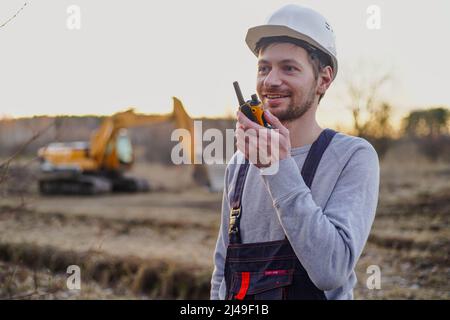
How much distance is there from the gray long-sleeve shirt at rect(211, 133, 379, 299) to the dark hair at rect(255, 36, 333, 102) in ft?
0.89

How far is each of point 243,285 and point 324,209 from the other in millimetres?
405

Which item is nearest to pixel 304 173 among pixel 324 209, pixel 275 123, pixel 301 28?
pixel 324 209

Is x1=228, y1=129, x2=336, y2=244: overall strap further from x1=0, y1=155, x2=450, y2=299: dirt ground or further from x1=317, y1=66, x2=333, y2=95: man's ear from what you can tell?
x1=0, y1=155, x2=450, y2=299: dirt ground

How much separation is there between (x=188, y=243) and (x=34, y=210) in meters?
5.00

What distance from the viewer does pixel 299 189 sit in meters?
1.69

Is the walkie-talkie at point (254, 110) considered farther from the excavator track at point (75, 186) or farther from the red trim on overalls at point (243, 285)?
the excavator track at point (75, 186)

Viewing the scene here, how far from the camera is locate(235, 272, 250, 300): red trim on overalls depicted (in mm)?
1924

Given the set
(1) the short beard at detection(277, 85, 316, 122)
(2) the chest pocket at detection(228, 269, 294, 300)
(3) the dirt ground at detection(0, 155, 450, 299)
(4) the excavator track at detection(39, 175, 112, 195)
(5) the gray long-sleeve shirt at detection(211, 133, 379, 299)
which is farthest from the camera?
(4) the excavator track at detection(39, 175, 112, 195)

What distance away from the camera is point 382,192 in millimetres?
15484

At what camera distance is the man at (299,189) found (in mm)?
1686

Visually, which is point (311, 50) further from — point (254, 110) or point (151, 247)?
point (151, 247)

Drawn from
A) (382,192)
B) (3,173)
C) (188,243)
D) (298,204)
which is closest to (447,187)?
(382,192)

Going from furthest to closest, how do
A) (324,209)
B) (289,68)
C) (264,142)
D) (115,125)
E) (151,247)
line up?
(115,125) → (151,247) → (289,68) → (324,209) → (264,142)

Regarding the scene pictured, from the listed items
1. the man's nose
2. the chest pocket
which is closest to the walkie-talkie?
the man's nose
